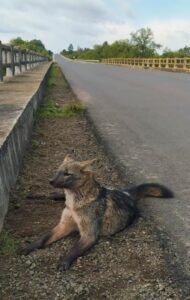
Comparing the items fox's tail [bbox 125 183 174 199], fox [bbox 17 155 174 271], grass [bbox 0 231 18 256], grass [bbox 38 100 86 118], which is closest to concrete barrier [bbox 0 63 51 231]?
grass [bbox 0 231 18 256]

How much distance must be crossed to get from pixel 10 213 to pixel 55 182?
0.81 metres

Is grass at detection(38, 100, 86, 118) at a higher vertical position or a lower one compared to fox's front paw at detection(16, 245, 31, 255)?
higher

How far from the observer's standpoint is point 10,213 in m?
4.66

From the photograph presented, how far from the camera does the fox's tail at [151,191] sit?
5.07 m

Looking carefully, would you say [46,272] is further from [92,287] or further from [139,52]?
[139,52]

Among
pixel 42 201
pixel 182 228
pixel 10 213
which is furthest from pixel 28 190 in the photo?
pixel 182 228

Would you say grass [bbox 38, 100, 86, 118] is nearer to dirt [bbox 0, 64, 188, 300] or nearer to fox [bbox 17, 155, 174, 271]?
dirt [bbox 0, 64, 188, 300]

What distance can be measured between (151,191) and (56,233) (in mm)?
1378

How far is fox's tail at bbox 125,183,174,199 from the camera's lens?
16.6 feet

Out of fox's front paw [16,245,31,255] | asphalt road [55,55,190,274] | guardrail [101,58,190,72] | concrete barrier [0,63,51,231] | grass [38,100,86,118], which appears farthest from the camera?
guardrail [101,58,190,72]

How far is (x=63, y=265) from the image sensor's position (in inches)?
144

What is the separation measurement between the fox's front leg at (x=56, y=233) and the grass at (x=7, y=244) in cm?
6

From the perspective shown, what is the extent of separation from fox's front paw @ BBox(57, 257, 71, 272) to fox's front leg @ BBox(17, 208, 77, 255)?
1.07 feet

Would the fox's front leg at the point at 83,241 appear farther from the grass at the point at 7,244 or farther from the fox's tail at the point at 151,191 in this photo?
the fox's tail at the point at 151,191
